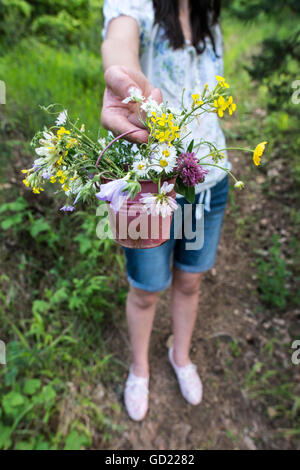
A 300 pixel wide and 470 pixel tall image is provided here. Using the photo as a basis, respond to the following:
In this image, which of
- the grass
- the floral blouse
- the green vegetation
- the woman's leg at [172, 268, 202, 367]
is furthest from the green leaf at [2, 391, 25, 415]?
the grass

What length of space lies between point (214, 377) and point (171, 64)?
1618 millimetres

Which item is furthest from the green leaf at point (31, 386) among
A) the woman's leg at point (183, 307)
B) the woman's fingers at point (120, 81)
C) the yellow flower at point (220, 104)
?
the yellow flower at point (220, 104)

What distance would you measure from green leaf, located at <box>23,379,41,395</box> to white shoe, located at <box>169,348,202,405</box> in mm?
730

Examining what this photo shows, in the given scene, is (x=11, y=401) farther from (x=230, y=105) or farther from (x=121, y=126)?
(x=230, y=105)

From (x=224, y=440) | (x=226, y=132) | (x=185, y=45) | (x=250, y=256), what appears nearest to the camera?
(x=185, y=45)

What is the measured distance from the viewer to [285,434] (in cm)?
166

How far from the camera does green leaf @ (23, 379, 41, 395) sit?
1.49 m

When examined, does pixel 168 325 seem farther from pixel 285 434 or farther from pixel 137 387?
pixel 285 434

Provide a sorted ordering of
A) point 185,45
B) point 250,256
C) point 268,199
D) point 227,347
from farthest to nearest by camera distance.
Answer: point 268,199, point 250,256, point 227,347, point 185,45

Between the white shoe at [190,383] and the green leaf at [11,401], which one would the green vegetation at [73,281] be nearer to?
the green leaf at [11,401]

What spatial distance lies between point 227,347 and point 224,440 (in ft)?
1.63

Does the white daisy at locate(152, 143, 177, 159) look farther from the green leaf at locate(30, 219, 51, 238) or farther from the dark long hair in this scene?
the green leaf at locate(30, 219, 51, 238)

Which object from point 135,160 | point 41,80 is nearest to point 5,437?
point 135,160
